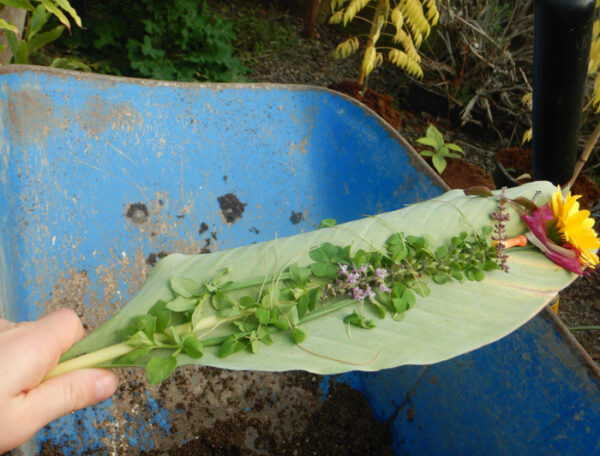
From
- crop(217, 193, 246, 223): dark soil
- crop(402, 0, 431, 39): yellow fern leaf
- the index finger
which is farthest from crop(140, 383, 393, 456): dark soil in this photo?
crop(402, 0, 431, 39): yellow fern leaf

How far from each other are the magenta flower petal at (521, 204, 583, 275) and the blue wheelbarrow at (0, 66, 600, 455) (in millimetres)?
118

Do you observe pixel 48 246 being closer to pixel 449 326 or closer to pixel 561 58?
pixel 449 326

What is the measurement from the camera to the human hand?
535 millimetres

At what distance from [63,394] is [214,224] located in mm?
809

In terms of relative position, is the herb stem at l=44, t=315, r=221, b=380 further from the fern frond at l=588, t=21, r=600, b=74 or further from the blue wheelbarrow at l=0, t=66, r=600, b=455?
the fern frond at l=588, t=21, r=600, b=74

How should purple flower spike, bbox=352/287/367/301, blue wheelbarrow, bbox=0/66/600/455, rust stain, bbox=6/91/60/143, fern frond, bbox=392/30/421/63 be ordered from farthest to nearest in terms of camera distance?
fern frond, bbox=392/30/421/63, rust stain, bbox=6/91/60/143, blue wheelbarrow, bbox=0/66/600/455, purple flower spike, bbox=352/287/367/301

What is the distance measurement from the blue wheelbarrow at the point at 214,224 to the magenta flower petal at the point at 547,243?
12 centimetres

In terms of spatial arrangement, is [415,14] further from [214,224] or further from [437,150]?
[214,224]

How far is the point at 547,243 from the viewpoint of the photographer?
0.85 m

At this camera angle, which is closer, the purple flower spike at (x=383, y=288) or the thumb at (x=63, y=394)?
the thumb at (x=63, y=394)

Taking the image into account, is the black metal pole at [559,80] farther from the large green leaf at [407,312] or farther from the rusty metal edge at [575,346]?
the rusty metal edge at [575,346]

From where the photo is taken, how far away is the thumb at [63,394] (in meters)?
0.56

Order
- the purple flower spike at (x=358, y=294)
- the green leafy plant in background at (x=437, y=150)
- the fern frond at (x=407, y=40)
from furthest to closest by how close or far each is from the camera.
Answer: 1. the fern frond at (x=407, y=40)
2. the green leafy plant in background at (x=437, y=150)
3. the purple flower spike at (x=358, y=294)

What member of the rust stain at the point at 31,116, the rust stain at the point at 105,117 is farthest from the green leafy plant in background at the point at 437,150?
the rust stain at the point at 31,116
